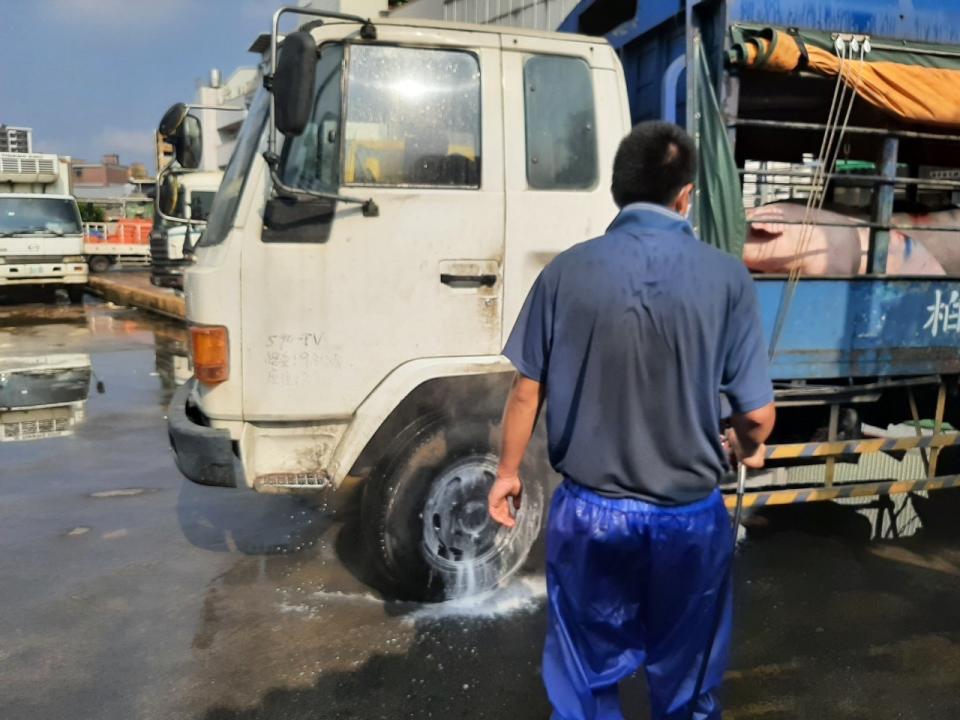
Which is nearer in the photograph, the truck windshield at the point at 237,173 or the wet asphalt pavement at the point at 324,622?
the wet asphalt pavement at the point at 324,622

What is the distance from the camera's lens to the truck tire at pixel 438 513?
347 centimetres

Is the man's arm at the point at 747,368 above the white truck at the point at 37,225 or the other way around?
the other way around

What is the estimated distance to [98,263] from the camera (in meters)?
25.8

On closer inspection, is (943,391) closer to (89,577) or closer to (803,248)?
(803,248)

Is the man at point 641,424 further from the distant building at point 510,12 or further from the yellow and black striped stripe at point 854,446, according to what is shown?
the distant building at point 510,12

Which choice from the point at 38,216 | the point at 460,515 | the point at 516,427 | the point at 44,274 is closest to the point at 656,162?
the point at 516,427

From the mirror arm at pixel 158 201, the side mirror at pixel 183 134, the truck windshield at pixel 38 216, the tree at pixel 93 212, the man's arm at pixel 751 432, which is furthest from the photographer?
the tree at pixel 93 212

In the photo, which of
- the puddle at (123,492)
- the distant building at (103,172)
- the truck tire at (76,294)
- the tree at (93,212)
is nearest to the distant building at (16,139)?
the tree at (93,212)

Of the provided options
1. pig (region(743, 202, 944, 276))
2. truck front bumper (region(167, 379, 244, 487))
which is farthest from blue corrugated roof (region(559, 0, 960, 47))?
truck front bumper (region(167, 379, 244, 487))

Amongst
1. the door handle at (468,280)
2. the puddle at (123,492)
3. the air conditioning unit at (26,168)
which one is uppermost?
the air conditioning unit at (26,168)

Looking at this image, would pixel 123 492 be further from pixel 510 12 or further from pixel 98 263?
pixel 98 263

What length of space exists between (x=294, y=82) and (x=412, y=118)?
603 millimetres

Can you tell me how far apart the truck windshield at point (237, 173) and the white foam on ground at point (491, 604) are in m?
1.88

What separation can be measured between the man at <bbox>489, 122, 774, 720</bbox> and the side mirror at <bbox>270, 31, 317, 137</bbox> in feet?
4.47
